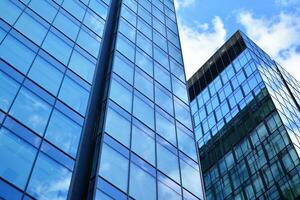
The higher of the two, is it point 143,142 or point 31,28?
point 31,28

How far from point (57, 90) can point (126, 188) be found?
242 inches

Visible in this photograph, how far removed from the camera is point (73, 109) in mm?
23062

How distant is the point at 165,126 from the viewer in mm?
28641

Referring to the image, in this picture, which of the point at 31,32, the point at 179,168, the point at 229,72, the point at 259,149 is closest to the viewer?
the point at 31,32

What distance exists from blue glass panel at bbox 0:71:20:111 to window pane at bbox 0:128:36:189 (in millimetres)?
1420

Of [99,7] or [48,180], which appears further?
[99,7]

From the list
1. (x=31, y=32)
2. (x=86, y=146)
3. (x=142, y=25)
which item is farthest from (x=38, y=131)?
(x=142, y=25)

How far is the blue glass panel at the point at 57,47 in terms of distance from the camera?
82.3 ft

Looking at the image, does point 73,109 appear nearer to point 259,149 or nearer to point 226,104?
point 259,149

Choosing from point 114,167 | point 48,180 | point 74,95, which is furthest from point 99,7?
point 48,180

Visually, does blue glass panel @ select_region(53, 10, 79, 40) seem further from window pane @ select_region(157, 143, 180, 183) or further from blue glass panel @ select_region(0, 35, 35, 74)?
window pane @ select_region(157, 143, 180, 183)

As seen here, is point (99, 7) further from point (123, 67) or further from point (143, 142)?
point (143, 142)

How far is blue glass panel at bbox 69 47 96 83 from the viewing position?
2589 centimetres

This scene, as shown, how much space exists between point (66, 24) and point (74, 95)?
631 centimetres
